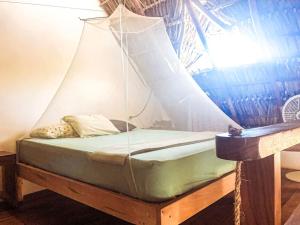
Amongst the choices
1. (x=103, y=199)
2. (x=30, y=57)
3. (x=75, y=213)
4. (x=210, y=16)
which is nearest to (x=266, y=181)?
(x=103, y=199)

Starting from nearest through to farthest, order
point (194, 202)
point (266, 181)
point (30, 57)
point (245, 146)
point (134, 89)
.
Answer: point (245, 146), point (266, 181), point (194, 202), point (134, 89), point (30, 57)

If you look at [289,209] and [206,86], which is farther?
[206,86]

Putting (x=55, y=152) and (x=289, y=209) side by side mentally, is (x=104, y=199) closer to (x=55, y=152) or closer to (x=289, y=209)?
(x=55, y=152)

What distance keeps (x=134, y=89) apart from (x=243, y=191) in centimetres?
202

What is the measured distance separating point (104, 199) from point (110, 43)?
5.77 feet

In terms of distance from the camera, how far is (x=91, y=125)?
3.16m

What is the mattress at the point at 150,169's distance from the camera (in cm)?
162

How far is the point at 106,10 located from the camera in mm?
3771

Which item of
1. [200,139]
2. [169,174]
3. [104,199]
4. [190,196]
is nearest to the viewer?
[169,174]

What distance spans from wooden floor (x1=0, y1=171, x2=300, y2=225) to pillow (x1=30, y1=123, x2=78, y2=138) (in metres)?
0.70

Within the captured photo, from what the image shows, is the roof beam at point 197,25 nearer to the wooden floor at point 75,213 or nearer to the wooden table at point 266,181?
the wooden floor at point 75,213

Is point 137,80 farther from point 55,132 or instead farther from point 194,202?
point 194,202

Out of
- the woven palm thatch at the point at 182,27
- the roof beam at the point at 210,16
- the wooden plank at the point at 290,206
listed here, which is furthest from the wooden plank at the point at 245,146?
the woven palm thatch at the point at 182,27

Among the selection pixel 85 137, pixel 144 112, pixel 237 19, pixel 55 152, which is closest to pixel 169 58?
pixel 144 112
